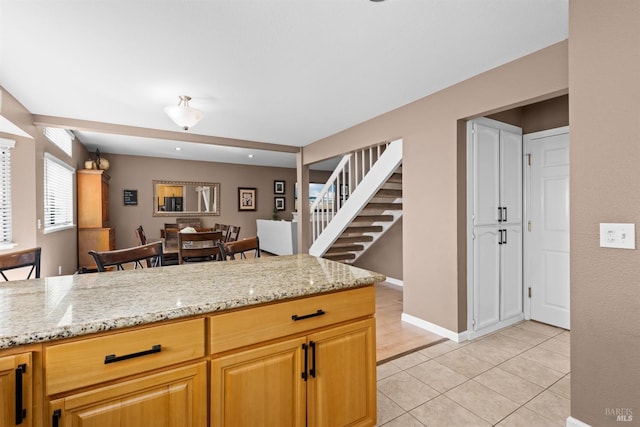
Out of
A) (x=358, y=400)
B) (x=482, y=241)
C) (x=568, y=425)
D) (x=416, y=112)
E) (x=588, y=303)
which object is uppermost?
(x=416, y=112)

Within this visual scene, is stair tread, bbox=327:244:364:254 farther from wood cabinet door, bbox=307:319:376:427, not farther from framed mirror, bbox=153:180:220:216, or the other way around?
framed mirror, bbox=153:180:220:216

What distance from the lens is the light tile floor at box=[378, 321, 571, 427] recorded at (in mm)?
1806

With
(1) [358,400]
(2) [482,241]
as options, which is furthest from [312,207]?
(1) [358,400]

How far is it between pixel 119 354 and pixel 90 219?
575 cm

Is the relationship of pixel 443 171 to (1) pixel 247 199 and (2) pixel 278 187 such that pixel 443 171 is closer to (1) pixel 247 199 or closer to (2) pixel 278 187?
(1) pixel 247 199

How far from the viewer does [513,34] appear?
2.06 metres

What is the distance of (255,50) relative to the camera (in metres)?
2.28

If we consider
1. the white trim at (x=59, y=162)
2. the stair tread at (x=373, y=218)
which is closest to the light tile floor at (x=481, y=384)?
the stair tread at (x=373, y=218)

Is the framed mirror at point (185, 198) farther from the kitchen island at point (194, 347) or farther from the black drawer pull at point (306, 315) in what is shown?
the black drawer pull at point (306, 315)

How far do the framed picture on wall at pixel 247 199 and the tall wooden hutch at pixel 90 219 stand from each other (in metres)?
3.26

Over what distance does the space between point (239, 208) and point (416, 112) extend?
608 cm

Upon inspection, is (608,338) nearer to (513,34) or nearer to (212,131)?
(513,34)

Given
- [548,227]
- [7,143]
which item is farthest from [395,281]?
[7,143]

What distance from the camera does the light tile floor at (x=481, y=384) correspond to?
5.92 ft
